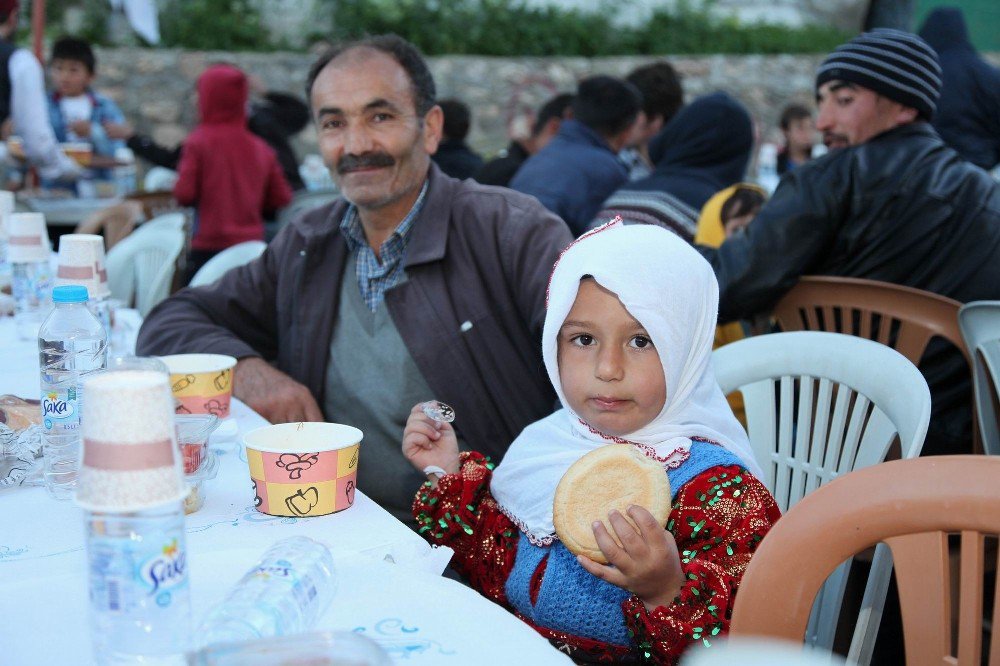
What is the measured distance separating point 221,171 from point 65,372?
195 inches

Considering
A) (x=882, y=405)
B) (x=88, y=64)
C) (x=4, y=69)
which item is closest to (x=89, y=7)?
(x=88, y=64)

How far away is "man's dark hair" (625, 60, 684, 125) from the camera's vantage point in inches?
259

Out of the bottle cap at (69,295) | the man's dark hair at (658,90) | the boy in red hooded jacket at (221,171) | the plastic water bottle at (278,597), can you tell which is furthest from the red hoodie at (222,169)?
the plastic water bottle at (278,597)

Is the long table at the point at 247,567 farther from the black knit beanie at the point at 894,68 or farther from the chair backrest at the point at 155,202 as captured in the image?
the chair backrest at the point at 155,202

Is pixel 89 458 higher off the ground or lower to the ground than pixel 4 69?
lower

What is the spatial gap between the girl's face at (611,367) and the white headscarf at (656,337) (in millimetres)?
24

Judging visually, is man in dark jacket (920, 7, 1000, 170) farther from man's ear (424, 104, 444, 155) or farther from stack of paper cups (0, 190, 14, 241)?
stack of paper cups (0, 190, 14, 241)

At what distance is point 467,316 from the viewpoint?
259 cm

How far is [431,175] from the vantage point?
278 cm

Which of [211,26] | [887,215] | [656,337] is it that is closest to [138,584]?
[656,337]

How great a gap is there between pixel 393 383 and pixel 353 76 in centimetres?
87

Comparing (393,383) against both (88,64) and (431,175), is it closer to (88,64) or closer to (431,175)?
(431,175)

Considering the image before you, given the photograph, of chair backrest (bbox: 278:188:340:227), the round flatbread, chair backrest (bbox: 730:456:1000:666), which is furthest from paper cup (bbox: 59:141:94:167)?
chair backrest (bbox: 730:456:1000:666)

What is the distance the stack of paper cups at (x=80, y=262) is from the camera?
2.42 meters
